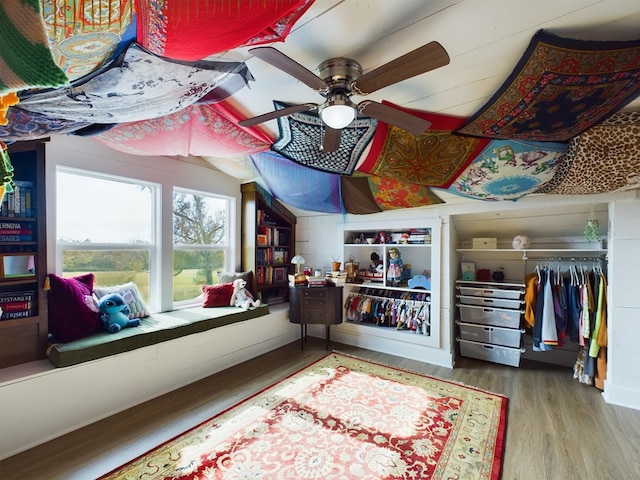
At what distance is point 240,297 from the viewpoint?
3631mm

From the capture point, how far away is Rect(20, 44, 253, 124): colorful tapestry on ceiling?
1226mm

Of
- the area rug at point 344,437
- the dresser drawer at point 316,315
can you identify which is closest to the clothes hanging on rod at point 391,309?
the dresser drawer at point 316,315

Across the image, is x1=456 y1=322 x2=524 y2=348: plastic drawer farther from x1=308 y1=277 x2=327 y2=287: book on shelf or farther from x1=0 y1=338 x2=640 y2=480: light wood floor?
x1=308 y1=277 x2=327 y2=287: book on shelf

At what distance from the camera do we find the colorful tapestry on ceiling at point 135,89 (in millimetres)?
1226

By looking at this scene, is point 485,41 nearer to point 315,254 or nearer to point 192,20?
point 192,20

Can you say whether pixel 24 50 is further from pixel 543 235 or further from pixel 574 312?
pixel 543 235

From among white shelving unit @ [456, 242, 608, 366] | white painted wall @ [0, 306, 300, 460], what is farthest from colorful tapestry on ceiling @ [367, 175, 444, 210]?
white painted wall @ [0, 306, 300, 460]

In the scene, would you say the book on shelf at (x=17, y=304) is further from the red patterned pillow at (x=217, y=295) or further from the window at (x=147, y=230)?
the red patterned pillow at (x=217, y=295)

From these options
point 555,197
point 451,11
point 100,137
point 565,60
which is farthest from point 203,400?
point 555,197

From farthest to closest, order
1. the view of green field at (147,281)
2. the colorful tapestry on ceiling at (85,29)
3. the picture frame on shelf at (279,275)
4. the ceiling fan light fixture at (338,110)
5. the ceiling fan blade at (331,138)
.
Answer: the picture frame on shelf at (279,275) → the view of green field at (147,281) → the ceiling fan blade at (331,138) → the ceiling fan light fixture at (338,110) → the colorful tapestry on ceiling at (85,29)

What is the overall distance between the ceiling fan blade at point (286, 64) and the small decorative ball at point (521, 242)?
3.00 metres

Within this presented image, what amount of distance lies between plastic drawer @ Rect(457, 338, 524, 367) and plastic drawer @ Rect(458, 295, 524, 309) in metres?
0.47

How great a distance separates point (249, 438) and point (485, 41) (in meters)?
2.73

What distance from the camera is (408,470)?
1.78m
